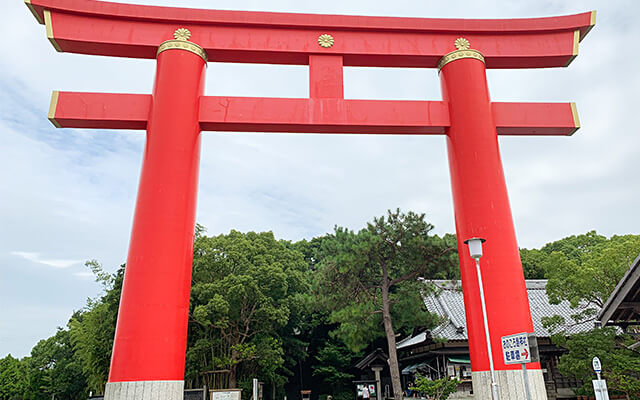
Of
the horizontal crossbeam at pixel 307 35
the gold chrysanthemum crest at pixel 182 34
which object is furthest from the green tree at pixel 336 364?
the gold chrysanthemum crest at pixel 182 34

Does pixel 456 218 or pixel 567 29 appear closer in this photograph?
pixel 456 218

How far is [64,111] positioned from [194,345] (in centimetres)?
1386

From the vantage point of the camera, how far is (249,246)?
68.9 feet

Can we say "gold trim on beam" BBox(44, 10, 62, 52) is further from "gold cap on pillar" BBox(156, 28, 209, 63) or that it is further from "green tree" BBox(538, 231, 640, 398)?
"green tree" BBox(538, 231, 640, 398)

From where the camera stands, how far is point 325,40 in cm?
912

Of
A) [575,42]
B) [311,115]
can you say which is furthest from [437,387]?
[575,42]

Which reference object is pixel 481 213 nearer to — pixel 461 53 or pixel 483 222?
pixel 483 222

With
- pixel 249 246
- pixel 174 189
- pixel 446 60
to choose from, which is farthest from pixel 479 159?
pixel 249 246

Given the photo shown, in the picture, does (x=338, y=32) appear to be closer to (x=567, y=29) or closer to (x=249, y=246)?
(x=567, y=29)

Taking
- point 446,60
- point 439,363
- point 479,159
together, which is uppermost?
point 446,60

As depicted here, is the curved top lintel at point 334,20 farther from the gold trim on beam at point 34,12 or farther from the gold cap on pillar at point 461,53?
the gold cap on pillar at point 461,53

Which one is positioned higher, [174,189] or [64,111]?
[64,111]

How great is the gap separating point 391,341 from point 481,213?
7.58 meters

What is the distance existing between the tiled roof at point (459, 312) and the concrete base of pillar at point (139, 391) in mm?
9591
